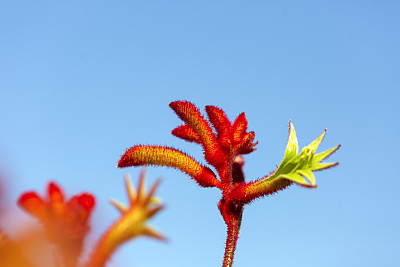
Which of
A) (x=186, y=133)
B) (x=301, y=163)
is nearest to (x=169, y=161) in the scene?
(x=186, y=133)

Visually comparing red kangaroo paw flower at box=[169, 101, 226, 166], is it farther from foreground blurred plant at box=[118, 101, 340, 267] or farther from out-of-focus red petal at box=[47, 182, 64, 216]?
out-of-focus red petal at box=[47, 182, 64, 216]

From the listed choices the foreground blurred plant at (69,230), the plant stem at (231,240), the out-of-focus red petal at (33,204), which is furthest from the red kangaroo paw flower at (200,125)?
the out-of-focus red petal at (33,204)

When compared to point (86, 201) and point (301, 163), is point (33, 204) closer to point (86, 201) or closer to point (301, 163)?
point (86, 201)

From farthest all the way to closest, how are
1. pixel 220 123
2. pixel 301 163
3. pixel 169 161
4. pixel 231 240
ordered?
1. pixel 220 123
2. pixel 169 161
3. pixel 231 240
4. pixel 301 163

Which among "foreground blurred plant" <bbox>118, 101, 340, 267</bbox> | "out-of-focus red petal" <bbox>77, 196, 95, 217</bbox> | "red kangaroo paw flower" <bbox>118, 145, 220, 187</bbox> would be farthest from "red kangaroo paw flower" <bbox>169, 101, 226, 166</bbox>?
"out-of-focus red petal" <bbox>77, 196, 95, 217</bbox>

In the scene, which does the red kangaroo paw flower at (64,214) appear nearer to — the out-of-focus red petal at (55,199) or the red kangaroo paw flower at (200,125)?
the out-of-focus red petal at (55,199)

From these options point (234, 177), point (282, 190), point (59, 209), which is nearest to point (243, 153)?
point (234, 177)

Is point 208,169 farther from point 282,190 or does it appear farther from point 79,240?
point 79,240
